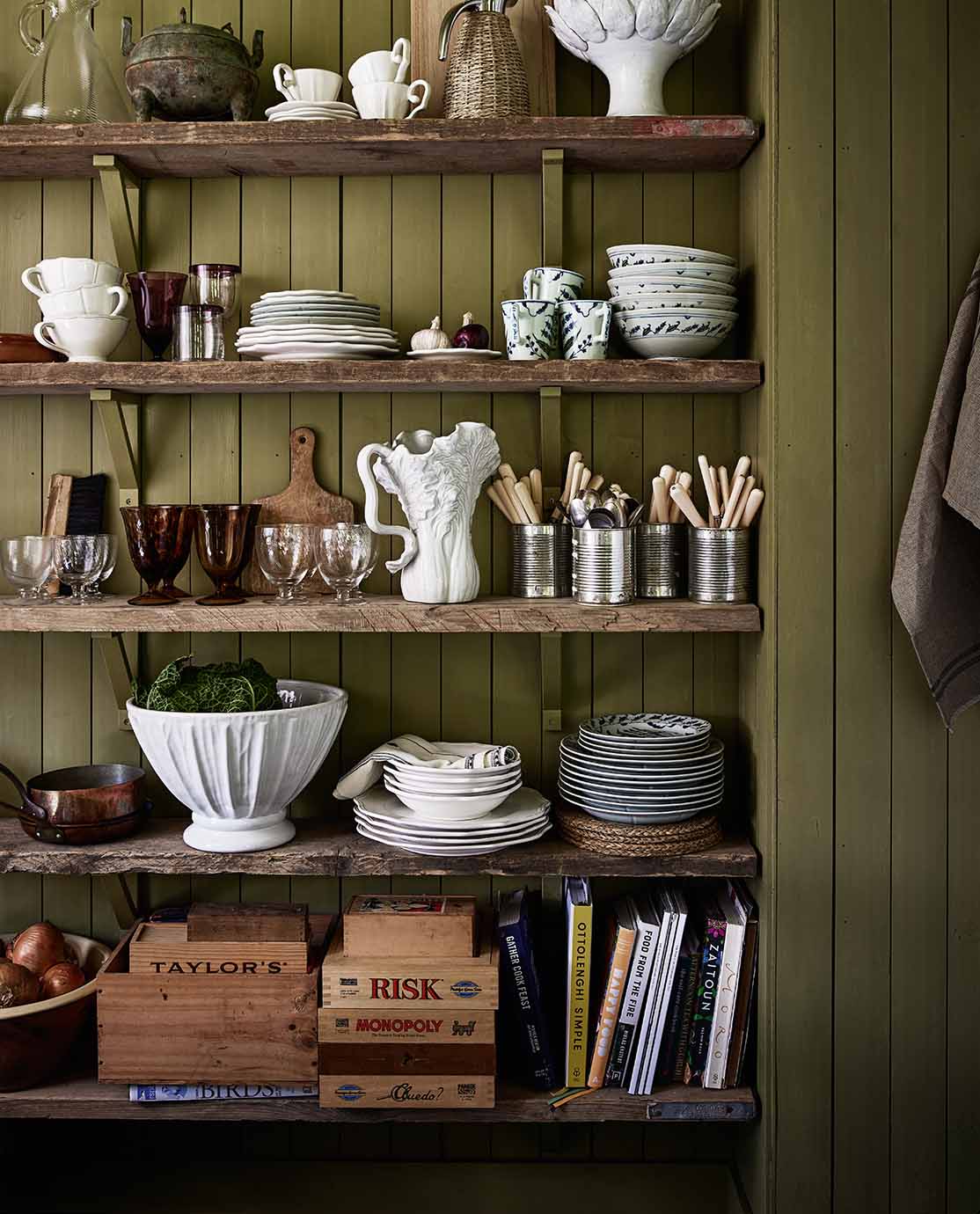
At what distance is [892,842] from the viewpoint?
73.5 inches

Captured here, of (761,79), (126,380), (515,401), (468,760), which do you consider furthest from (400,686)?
(761,79)

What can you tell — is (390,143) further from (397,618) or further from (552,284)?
(397,618)

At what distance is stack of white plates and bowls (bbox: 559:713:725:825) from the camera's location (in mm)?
1948

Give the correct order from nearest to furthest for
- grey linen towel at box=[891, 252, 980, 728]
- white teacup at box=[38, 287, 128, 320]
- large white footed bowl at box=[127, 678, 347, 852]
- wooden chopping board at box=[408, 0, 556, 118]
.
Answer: grey linen towel at box=[891, 252, 980, 728] → large white footed bowl at box=[127, 678, 347, 852] → white teacup at box=[38, 287, 128, 320] → wooden chopping board at box=[408, 0, 556, 118]

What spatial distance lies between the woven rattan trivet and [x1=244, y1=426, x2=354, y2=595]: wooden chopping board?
2.32 ft

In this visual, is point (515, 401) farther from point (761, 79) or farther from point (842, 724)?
point (842, 724)

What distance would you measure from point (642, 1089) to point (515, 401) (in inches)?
49.6

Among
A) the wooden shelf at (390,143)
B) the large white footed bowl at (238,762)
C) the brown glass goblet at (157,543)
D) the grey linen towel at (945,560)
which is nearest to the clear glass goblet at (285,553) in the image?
the brown glass goblet at (157,543)

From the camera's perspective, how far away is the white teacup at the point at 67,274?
200cm

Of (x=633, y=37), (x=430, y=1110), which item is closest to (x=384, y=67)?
(x=633, y=37)

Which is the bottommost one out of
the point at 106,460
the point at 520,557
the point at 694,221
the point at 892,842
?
the point at 892,842

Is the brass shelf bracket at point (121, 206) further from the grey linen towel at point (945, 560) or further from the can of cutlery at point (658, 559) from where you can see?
the grey linen towel at point (945, 560)

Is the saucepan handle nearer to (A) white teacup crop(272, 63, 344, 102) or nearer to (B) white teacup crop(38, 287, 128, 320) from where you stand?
(B) white teacup crop(38, 287, 128, 320)

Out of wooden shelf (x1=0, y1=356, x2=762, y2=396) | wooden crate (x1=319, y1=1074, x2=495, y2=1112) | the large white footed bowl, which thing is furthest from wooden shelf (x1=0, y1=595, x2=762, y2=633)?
wooden crate (x1=319, y1=1074, x2=495, y2=1112)
